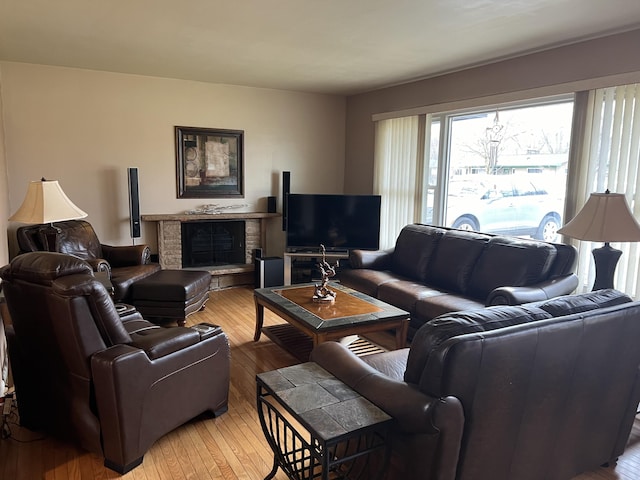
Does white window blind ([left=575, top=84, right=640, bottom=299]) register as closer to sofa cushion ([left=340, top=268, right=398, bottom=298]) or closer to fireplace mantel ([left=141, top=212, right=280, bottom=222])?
sofa cushion ([left=340, top=268, right=398, bottom=298])

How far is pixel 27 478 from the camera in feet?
7.11

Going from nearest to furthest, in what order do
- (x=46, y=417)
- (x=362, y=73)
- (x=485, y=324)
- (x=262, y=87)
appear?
(x=485, y=324) < (x=46, y=417) < (x=362, y=73) < (x=262, y=87)

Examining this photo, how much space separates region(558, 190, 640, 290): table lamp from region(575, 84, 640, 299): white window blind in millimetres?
559

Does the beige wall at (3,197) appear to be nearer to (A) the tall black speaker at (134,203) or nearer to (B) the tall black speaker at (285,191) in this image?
(A) the tall black speaker at (134,203)

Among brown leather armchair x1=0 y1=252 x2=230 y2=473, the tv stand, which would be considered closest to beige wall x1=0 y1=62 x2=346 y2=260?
the tv stand

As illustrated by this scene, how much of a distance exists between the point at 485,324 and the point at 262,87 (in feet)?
16.0

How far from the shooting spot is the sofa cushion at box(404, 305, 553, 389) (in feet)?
5.53

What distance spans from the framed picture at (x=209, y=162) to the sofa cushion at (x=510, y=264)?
128 inches

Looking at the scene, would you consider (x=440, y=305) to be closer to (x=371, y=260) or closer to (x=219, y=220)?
(x=371, y=260)

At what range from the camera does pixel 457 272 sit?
4.07 meters

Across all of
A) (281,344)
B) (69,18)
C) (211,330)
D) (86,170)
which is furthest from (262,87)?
(211,330)

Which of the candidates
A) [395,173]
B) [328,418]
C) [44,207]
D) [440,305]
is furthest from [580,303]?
[395,173]

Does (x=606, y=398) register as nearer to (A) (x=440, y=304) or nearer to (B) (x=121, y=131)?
(A) (x=440, y=304)

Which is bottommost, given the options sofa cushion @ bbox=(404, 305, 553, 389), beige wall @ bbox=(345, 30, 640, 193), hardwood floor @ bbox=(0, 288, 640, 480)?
hardwood floor @ bbox=(0, 288, 640, 480)
